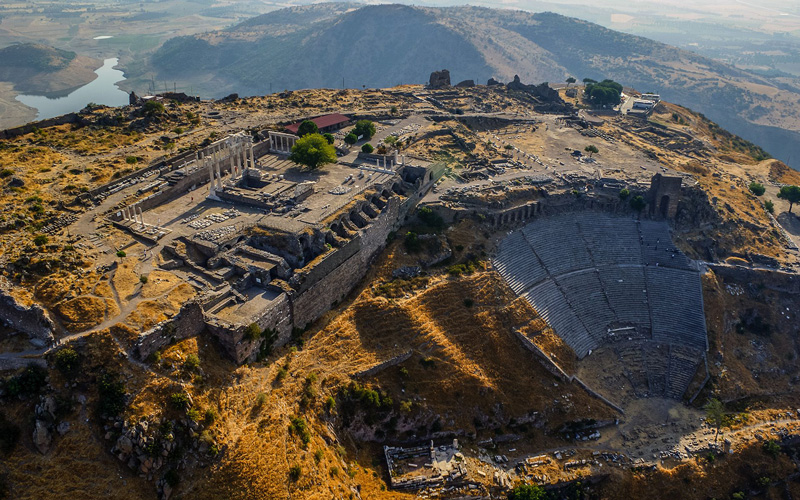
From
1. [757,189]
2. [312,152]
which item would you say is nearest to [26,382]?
[312,152]

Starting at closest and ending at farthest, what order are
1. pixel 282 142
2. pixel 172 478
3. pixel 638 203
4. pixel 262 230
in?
pixel 172 478, pixel 262 230, pixel 638 203, pixel 282 142

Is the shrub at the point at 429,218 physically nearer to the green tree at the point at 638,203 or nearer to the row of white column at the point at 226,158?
the row of white column at the point at 226,158

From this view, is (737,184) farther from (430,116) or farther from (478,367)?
(478,367)

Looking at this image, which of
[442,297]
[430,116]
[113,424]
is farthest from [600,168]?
[113,424]

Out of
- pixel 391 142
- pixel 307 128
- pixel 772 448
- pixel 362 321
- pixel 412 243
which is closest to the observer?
pixel 772 448

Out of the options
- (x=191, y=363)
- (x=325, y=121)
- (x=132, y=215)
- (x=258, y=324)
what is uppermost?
(x=325, y=121)

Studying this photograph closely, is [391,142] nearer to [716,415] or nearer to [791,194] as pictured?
[716,415]
